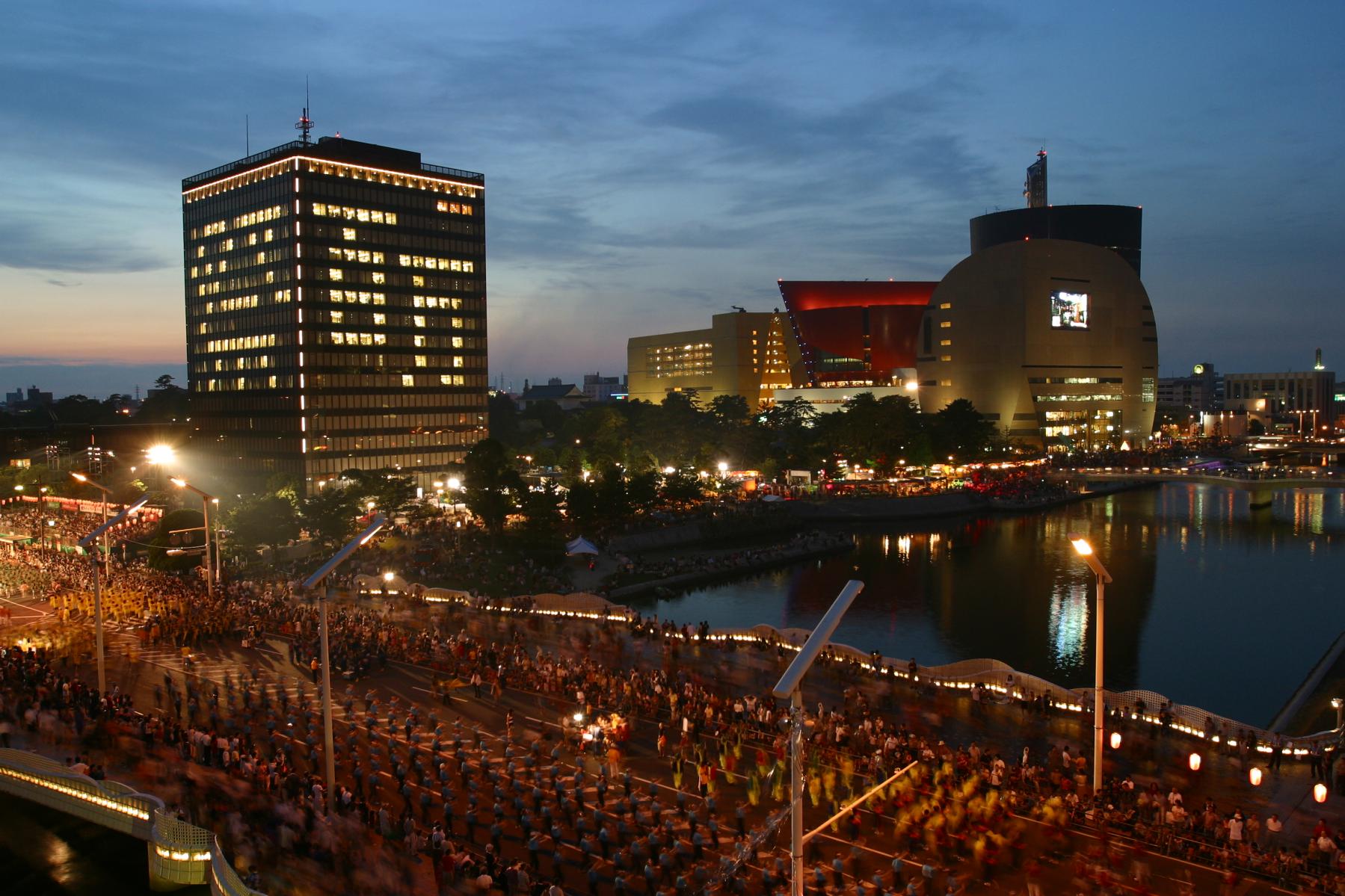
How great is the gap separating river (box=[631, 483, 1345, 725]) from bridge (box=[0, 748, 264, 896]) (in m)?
26.9

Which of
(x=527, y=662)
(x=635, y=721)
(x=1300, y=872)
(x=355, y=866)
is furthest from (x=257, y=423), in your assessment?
(x=1300, y=872)

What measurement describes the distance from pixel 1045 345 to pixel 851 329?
104 feet

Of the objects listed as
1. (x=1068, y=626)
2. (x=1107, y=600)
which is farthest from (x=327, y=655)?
(x=1107, y=600)

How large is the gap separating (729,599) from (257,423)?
2173 inches

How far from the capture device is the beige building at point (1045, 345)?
11869 cm

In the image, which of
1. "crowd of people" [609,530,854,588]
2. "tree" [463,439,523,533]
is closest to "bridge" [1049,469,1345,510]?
"crowd of people" [609,530,854,588]

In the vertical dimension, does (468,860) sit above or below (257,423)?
below

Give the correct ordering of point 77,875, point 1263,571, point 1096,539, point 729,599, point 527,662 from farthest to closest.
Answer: point 1096,539
point 1263,571
point 729,599
point 527,662
point 77,875

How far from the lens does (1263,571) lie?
5194cm

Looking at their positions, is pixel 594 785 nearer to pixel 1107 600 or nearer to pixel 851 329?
pixel 1107 600

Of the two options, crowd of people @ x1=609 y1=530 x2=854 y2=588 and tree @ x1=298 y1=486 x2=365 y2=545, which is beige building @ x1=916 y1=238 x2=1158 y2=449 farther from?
tree @ x1=298 y1=486 x2=365 y2=545

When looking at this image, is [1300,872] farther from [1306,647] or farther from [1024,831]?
[1306,647]

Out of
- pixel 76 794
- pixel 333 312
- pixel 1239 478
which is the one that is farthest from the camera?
pixel 1239 478

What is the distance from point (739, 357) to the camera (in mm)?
158375
